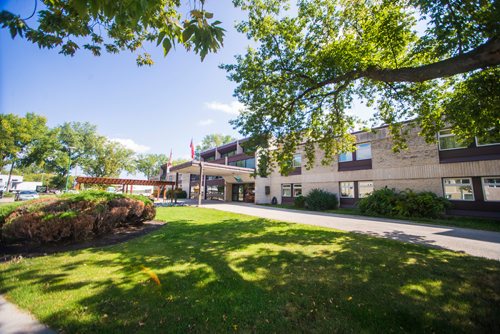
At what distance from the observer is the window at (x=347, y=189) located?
66.3 ft

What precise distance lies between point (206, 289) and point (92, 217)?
566 centimetres

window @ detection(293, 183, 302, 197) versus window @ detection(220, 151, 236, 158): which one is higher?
window @ detection(220, 151, 236, 158)

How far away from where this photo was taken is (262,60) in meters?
9.98

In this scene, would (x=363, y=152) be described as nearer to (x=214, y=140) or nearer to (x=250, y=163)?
(x=250, y=163)

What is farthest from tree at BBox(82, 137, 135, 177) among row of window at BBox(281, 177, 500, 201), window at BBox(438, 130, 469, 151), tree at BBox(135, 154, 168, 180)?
window at BBox(438, 130, 469, 151)

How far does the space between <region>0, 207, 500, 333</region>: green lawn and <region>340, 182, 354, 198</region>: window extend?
14.9 metres

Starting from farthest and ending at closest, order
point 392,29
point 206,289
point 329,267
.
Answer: point 392,29
point 329,267
point 206,289

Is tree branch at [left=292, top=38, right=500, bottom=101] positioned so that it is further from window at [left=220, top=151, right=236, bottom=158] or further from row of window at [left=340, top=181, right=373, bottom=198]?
window at [left=220, top=151, right=236, bottom=158]

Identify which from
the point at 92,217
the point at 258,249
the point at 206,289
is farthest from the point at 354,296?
the point at 92,217

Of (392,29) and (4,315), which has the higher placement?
(392,29)

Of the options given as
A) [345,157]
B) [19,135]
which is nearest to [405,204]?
[345,157]

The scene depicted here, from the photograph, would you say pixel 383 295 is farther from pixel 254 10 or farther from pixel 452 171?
pixel 452 171

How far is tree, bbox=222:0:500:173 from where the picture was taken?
6.46 metres

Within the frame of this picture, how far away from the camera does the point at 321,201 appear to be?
19.7m
